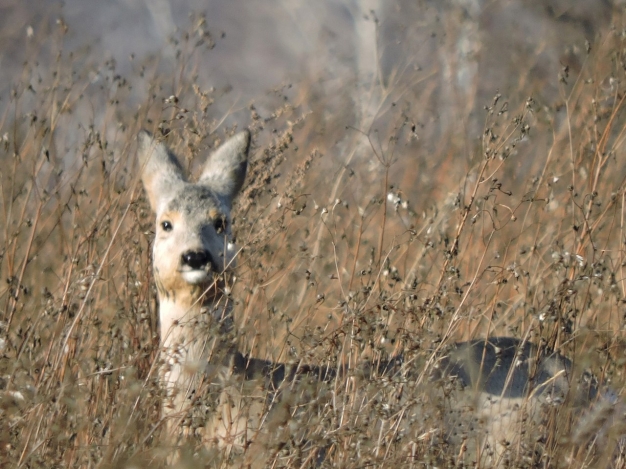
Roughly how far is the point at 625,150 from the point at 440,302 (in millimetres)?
3289

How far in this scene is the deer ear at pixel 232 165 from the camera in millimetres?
5582

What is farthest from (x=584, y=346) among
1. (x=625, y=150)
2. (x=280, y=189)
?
(x=625, y=150)

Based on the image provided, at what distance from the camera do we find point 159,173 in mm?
5449

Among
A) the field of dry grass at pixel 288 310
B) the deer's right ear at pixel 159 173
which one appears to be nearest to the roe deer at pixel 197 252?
the deer's right ear at pixel 159 173

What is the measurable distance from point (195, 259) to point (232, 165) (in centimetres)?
101

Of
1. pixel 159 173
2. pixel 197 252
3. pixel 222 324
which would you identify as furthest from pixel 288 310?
pixel 222 324

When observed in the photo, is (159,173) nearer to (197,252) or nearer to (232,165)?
(232,165)

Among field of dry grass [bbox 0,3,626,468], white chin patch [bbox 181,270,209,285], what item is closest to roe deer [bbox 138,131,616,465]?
white chin patch [bbox 181,270,209,285]

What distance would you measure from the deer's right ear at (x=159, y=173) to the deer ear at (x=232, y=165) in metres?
0.20

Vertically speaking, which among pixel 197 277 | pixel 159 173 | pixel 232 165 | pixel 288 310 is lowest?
pixel 288 310

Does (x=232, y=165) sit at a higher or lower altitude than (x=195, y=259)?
higher

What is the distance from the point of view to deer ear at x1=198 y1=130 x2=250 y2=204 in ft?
18.3

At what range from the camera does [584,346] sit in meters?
4.17

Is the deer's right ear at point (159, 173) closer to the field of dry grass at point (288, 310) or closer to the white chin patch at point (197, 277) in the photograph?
the field of dry grass at point (288, 310)
